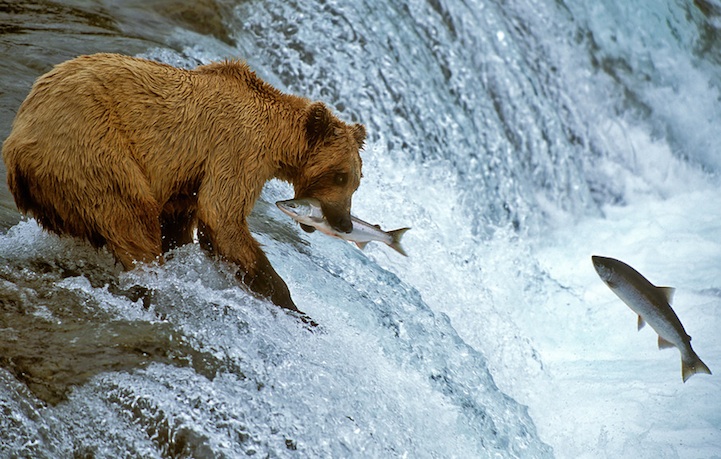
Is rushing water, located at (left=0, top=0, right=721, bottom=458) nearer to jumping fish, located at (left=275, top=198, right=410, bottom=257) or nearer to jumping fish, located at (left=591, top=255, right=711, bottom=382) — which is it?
jumping fish, located at (left=275, top=198, right=410, bottom=257)

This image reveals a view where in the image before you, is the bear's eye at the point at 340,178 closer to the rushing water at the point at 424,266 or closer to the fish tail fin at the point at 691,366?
the rushing water at the point at 424,266

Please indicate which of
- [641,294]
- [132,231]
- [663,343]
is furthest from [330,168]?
[663,343]

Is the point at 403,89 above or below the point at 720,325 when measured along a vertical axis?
above

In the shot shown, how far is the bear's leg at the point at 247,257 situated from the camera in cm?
373

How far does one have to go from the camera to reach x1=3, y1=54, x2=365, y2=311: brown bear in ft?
11.1

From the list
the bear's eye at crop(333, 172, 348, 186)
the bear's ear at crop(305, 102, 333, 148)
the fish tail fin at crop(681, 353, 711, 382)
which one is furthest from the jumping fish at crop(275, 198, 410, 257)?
the fish tail fin at crop(681, 353, 711, 382)

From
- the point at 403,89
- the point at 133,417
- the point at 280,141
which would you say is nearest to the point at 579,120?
the point at 403,89

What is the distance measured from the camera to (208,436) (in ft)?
9.68

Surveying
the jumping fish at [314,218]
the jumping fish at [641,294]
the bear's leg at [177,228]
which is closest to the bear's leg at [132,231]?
the bear's leg at [177,228]

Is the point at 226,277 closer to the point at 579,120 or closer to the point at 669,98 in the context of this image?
the point at 579,120

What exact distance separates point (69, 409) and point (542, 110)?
6.56 metres

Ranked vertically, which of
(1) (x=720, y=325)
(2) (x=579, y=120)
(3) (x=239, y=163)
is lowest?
(1) (x=720, y=325)

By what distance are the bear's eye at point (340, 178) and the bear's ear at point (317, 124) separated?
0.17 metres

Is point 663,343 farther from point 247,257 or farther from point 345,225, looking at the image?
point 247,257
